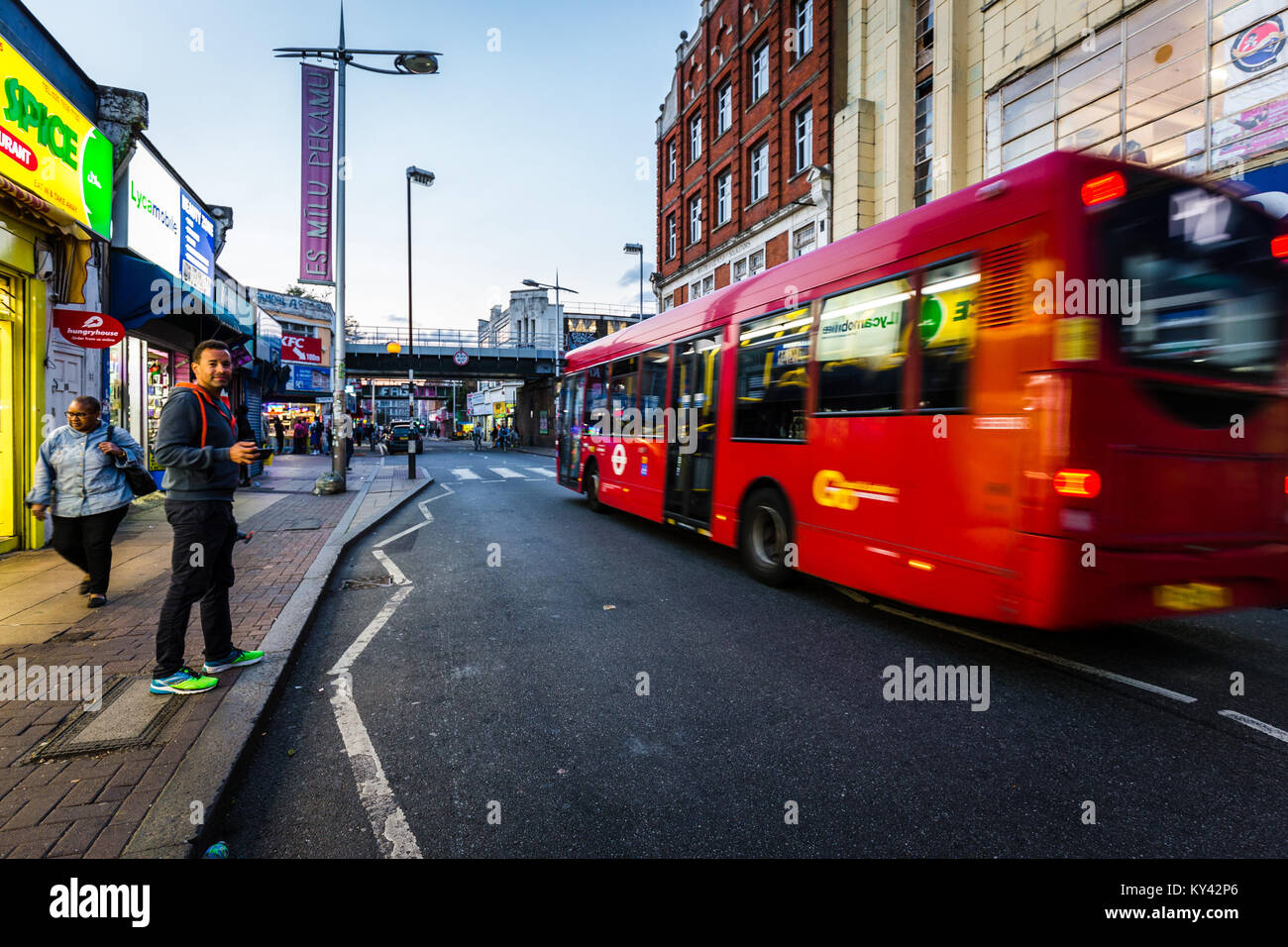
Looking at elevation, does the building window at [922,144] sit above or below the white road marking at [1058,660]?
above

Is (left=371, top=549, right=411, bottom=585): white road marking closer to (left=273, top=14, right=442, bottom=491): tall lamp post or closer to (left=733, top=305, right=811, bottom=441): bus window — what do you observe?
(left=733, top=305, right=811, bottom=441): bus window

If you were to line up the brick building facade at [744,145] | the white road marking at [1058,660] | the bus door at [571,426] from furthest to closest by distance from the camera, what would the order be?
the brick building facade at [744,145], the bus door at [571,426], the white road marking at [1058,660]

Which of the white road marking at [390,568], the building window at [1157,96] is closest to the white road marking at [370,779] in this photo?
the white road marking at [390,568]

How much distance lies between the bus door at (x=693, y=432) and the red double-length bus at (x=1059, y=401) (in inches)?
77.8

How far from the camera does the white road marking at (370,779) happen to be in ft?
8.11

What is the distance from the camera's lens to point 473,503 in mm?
13516

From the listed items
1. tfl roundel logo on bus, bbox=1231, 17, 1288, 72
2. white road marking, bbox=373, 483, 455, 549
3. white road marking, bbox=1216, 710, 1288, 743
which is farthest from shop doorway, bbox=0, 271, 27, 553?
tfl roundel logo on bus, bbox=1231, 17, 1288, 72

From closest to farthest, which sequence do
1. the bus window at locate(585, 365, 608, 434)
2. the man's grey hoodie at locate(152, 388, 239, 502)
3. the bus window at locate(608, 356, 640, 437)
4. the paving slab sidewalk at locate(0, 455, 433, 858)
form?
the paving slab sidewalk at locate(0, 455, 433, 858) < the man's grey hoodie at locate(152, 388, 239, 502) < the bus window at locate(608, 356, 640, 437) < the bus window at locate(585, 365, 608, 434)

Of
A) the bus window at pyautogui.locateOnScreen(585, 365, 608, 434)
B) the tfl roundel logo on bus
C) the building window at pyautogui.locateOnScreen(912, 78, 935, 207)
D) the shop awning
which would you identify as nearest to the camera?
the shop awning

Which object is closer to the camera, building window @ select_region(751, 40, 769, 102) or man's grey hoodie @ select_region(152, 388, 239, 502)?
man's grey hoodie @ select_region(152, 388, 239, 502)

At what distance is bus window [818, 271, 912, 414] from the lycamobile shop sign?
8.35 meters

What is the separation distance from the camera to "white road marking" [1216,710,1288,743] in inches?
130

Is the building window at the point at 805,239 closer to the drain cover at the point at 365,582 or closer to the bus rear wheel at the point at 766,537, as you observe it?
the bus rear wheel at the point at 766,537

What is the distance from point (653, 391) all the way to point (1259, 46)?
424 inches
